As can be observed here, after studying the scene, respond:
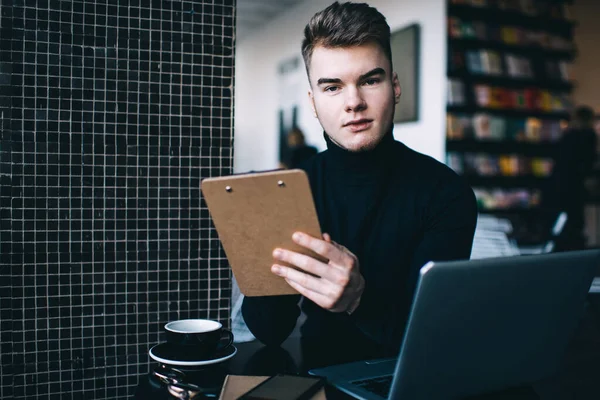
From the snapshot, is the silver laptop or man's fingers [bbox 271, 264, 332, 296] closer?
the silver laptop

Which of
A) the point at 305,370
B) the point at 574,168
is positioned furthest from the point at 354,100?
the point at 574,168

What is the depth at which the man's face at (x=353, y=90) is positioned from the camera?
47.5 inches

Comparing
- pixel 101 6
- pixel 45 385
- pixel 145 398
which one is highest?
pixel 101 6

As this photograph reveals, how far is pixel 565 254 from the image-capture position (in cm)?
74

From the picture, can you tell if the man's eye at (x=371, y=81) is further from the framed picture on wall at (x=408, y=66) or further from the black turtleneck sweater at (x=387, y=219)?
the framed picture on wall at (x=408, y=66)

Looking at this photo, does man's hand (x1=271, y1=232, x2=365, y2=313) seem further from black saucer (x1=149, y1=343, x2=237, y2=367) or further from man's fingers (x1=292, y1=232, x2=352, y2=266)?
black saucer (x1=149, y1=343, x2=237, y2=367)

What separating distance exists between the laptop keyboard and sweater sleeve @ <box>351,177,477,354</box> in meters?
0.13

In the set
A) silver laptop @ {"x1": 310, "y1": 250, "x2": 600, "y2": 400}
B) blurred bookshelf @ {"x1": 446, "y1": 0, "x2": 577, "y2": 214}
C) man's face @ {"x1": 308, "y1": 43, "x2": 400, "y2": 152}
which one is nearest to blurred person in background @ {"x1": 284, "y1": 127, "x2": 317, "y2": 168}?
blurred bookshelf @ {"x1": 446, "y1": 0, "x2": 577, "y2": 214}

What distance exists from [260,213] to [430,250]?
1.73ft

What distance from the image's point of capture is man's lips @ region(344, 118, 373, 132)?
1.23 metres

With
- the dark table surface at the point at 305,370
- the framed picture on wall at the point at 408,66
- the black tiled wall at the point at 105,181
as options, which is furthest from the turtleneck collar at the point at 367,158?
the framed picture on wall at the point at 408,66

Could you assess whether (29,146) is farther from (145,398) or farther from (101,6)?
(145,398)

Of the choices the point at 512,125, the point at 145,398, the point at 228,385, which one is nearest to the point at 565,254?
the point at 228,385

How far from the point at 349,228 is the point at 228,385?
65 cm
